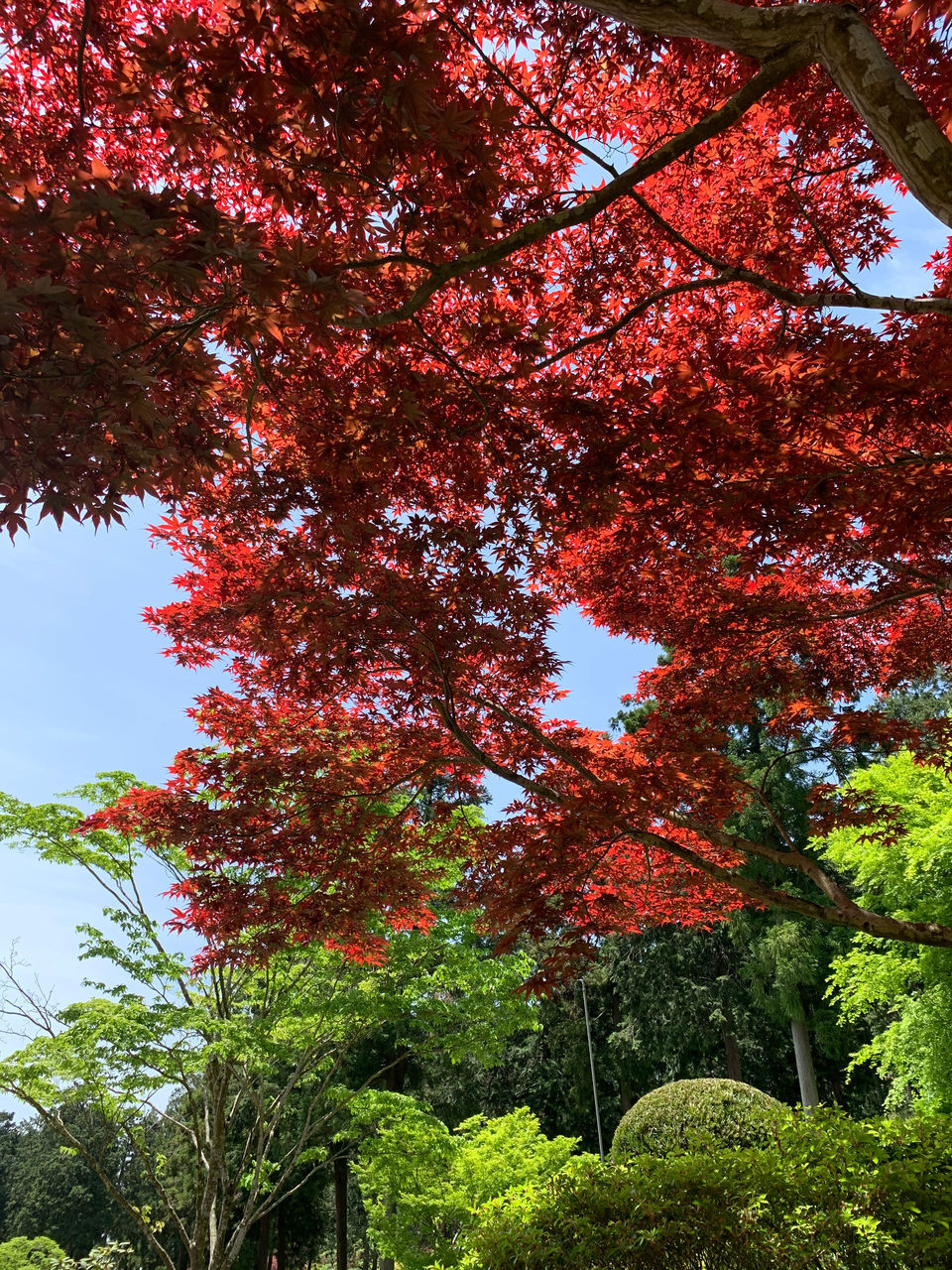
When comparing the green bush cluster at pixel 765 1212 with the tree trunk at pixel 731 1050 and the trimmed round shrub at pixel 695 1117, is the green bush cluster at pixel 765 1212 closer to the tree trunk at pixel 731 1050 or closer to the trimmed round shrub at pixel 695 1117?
the trimmed round shrub at pixel 695 1117

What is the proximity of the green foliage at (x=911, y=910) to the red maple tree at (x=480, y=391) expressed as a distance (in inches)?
231

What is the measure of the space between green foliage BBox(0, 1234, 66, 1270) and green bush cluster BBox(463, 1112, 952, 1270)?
14113 mm

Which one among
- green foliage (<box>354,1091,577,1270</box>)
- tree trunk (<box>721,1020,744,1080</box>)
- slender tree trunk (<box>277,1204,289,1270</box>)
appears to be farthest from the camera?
slender tree trunk (<box>277,1204,289,1270</box>)

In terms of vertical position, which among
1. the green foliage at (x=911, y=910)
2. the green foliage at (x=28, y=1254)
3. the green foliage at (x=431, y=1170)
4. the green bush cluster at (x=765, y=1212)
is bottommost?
the green foliage at (x=28, y=1254)

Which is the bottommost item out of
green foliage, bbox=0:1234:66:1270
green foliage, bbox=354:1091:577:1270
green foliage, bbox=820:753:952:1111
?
green foliage, bbox=0:1234:66:1270

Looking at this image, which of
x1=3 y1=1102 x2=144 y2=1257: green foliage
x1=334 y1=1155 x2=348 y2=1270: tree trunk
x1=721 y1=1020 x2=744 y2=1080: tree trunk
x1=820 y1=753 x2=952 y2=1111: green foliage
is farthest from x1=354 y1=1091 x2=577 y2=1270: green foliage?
x1=3 y1=1102 x2=144 y2=1257: green foliage

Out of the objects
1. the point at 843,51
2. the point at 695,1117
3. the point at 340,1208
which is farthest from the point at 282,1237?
the point at 843,51

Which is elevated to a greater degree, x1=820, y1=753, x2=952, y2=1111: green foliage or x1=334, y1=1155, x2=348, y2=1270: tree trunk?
x1=820, y1=753, x2=952, y2=1111: green foliage

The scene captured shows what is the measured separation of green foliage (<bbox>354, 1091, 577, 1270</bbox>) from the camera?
983 cm

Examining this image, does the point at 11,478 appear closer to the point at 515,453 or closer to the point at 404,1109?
the point at 515,453

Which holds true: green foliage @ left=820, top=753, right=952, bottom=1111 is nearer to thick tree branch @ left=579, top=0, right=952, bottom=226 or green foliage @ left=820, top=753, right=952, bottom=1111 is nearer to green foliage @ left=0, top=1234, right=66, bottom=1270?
thick tree branch @ left=579, top=0, right=952, bottom=226

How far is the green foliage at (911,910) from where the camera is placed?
1048 cm

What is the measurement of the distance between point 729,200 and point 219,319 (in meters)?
2.97

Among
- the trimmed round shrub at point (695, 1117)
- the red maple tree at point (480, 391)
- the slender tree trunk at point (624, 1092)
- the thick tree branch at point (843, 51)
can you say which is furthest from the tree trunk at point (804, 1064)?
the thick tree branch at point (843, 51)
